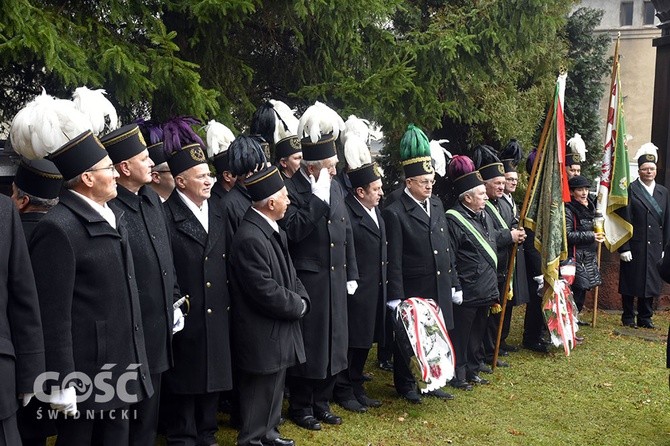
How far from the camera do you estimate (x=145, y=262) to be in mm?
4875

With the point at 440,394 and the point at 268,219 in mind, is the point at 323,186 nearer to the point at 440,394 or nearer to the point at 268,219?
the point at 268,219

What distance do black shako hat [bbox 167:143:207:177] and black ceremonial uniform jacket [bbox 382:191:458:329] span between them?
7.14 feet

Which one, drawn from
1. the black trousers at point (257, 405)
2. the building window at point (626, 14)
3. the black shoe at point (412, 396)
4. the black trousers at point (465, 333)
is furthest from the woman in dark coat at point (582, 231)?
the building window at point (626, 14)

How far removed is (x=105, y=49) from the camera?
260 inches

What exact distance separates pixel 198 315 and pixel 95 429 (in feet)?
3.93

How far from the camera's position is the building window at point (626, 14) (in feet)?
98.6

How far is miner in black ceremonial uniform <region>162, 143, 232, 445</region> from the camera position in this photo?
5.45m

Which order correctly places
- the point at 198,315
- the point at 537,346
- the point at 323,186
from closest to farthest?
the point at 198,315 → the point at 323,186 → the point at 537,346

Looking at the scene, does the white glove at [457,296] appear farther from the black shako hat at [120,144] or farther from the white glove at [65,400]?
the white glove at [65,400]

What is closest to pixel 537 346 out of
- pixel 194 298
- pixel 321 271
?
pixel 321 271

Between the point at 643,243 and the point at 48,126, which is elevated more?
the point at 48,126

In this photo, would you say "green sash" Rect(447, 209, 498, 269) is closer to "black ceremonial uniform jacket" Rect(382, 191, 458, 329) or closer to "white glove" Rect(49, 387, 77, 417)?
"black ceremonial uniform jacket" Rect(382, 191, 458, 329)

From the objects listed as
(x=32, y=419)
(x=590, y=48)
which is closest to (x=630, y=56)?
(x=590, y=48)

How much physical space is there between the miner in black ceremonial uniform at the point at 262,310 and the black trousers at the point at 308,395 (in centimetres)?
79
